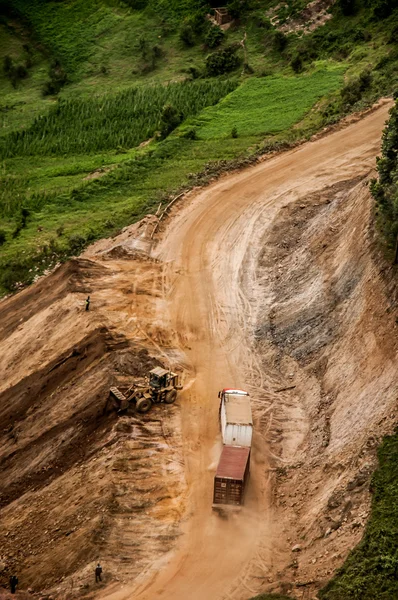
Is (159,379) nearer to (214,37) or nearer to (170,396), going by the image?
(170,396)

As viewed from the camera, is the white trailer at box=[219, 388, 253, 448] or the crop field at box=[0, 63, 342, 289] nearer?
the white trailer at box=[219, 388, 253, 448]

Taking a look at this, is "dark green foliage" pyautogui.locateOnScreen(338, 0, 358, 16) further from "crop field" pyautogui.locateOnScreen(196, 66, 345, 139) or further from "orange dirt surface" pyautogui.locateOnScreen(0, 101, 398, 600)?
"orange dirt surface" pyautogui.locateOnScreen(0, 101, 398, 600)

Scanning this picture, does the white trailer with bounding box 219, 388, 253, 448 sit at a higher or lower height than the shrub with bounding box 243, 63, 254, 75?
lower

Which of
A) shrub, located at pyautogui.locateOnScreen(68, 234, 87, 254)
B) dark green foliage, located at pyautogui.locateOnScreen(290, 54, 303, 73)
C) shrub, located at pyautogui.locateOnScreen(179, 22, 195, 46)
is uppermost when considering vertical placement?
shrub, located at pyautogui.locateOnScreen(179, 22, 195, 46)

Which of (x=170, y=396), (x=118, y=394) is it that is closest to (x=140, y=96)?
(x=170, y=396)

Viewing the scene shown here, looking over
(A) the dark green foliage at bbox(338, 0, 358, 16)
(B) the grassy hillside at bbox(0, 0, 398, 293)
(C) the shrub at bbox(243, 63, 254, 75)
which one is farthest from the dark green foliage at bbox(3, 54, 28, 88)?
(A) the dark green foliage at bbox(338, 0, 358, 16)

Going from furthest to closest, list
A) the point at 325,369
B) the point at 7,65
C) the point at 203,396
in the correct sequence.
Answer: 1. the point at 7,65
2. the point at 203,396
3. the point at 325,369

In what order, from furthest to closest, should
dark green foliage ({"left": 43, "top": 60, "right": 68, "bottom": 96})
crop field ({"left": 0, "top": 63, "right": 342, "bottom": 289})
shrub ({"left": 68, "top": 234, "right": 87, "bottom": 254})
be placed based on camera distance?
dark green foliage ({"left": 43, "top": 60, "right": 68, "bottom": 96}) < crop field ({"left": 0, "top": 63, "right": 342, "bottom": 289}) < shrub ({"left": 68, "top": 234, "right": 87, "bottom": 254})

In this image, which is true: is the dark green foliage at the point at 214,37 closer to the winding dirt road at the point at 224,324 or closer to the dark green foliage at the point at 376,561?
the winding dirt road at the point at 224,324
